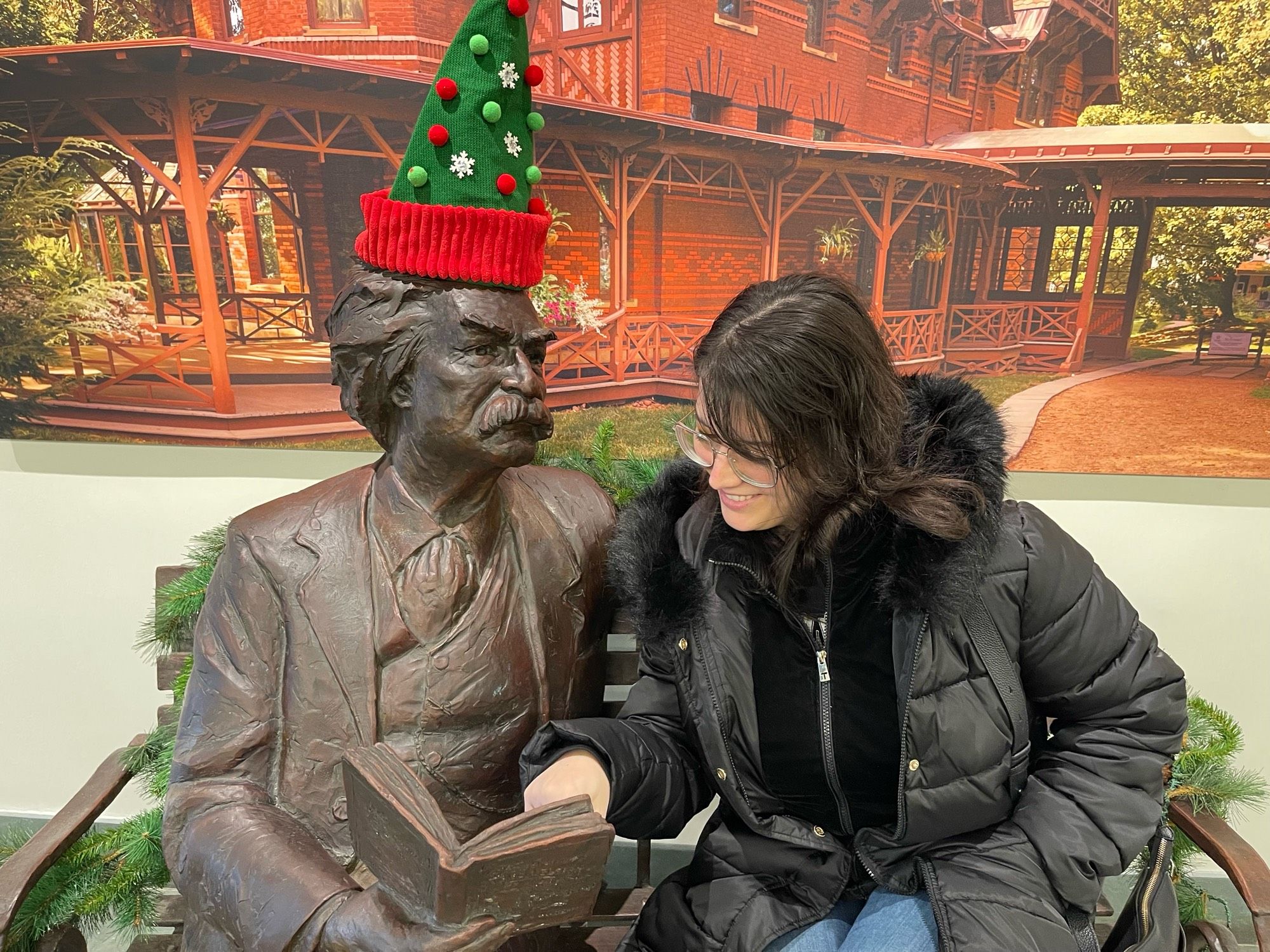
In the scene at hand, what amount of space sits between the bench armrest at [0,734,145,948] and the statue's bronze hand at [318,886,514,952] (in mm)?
990

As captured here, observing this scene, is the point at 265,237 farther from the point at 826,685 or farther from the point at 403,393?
the point at 826,685

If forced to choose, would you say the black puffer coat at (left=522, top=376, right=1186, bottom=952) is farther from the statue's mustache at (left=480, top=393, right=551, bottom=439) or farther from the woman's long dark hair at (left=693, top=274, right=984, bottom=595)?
the statue's mustache at (left=480, top=393, right=551, bottom=439)

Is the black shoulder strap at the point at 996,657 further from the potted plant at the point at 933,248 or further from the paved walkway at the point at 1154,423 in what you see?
the potted plant at the point at 933,248

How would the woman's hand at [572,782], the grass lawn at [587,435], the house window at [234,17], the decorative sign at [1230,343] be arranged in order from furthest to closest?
the grass lawn at [587,435] → the decorative sign at [1230,343] → the house window at [234,17] → the woman's hand at [572,782]

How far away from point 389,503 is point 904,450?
37.4 inches

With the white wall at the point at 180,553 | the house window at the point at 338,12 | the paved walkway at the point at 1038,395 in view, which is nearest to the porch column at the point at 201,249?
the white wall at the point at 180,553

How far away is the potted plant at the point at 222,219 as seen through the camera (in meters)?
2.39

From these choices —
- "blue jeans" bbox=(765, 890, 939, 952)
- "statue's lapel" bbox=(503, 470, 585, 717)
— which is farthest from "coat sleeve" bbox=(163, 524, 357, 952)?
"blue jeans" bbox=(765, 890, 939, 952)

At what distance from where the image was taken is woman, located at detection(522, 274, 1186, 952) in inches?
52.4

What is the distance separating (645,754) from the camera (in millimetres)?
1517

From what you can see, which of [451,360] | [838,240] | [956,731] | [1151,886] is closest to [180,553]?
[451,360]

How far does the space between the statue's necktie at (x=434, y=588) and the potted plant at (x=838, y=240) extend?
5.40 ft

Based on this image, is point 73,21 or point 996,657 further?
point 73,21

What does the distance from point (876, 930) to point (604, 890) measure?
1.09 metres
